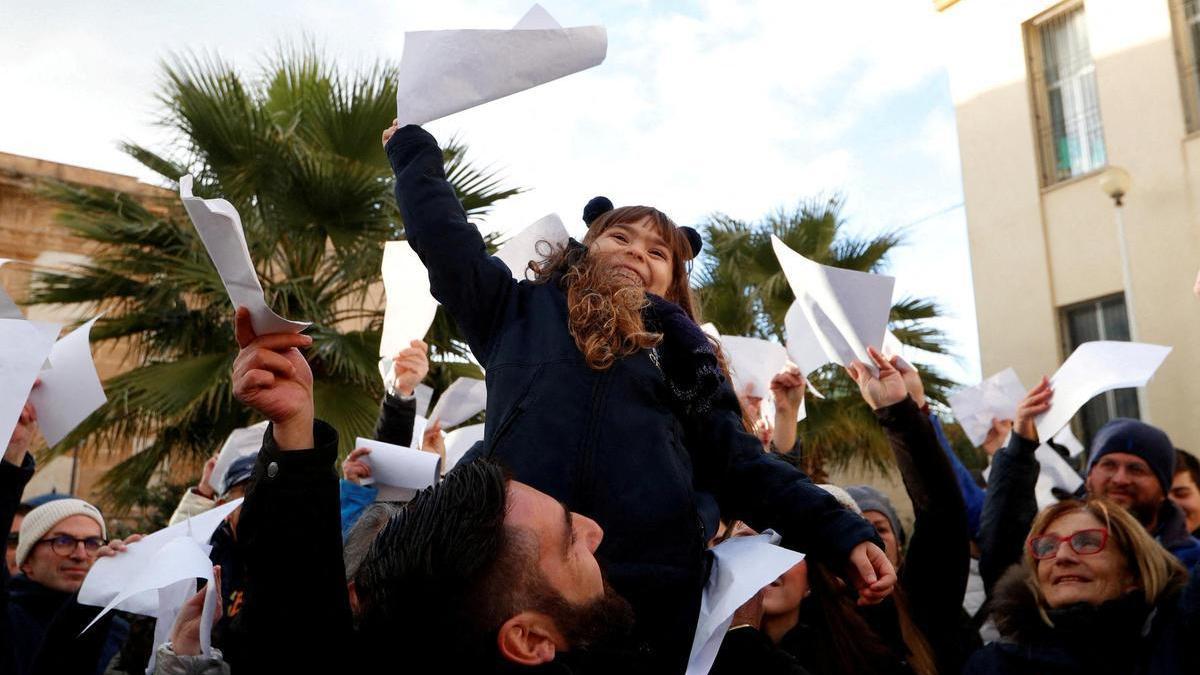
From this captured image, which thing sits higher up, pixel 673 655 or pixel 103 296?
pixel 103 296

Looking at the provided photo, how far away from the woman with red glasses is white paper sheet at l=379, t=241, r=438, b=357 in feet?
6.42

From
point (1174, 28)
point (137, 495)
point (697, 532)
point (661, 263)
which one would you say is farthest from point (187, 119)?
point (1174, 28)

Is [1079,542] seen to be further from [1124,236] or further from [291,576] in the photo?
[1124,236]

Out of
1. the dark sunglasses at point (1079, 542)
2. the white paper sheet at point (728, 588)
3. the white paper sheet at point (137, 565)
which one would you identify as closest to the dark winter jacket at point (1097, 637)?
the dark sunglasses at point (1079, 542)

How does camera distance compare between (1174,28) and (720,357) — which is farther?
(1174,28)

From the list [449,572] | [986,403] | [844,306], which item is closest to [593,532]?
[449,572]

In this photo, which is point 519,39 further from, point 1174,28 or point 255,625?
point 1174,28

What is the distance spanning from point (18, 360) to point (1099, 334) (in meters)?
11.5

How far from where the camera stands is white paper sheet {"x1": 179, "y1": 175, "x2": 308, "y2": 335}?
1.32 meters

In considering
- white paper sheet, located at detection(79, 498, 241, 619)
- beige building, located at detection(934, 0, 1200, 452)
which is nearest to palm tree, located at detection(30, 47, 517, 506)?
white paper sheet, located at detection(79, 498, 241, 619)

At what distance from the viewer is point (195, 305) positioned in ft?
28.0

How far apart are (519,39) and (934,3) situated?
12549 mm

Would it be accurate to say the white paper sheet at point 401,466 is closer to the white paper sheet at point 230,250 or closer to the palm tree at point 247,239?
the white paper sheet at point 230,250

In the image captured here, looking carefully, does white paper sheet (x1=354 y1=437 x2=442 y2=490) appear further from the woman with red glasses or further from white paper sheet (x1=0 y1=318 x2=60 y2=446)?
the woman with red glasses
